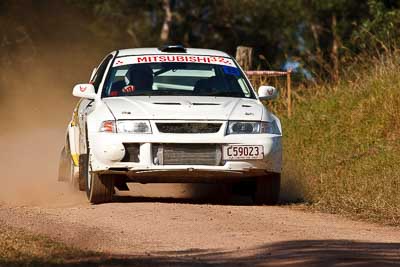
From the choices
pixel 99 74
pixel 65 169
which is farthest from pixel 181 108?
pixel 65 169

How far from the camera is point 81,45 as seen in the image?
136 ft

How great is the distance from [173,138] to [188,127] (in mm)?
213

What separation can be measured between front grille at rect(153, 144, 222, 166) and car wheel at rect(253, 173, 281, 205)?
0.76m

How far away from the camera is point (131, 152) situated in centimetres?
1245

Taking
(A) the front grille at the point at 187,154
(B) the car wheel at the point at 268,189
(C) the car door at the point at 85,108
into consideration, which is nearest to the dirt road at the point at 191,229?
(B) the car wheel at the point at 268,189

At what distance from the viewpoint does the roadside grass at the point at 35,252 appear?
8.73m

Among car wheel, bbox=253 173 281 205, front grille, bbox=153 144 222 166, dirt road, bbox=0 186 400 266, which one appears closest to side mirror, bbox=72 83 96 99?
dirt road, bbox=0 186 400 266

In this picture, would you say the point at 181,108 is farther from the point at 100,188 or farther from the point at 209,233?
the point at 209,233

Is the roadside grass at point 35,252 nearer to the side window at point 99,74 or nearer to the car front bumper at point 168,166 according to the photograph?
the car front bumper at point 168,166

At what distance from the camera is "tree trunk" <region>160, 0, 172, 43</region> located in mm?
48344

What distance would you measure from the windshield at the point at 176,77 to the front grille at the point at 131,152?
3.49 feet

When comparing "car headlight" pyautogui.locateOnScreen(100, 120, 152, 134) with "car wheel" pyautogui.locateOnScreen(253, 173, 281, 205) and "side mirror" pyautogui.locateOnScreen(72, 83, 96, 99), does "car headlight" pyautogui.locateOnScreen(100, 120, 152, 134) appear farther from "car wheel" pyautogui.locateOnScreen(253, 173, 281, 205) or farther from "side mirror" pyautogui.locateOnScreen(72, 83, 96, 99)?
"car wheel" pyautogui.locateOnScreen(253, 173, 281, 205)

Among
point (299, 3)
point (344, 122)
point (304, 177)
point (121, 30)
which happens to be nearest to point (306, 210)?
point (304, 177)

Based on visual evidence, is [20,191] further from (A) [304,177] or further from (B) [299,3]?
(B) [299,3]
